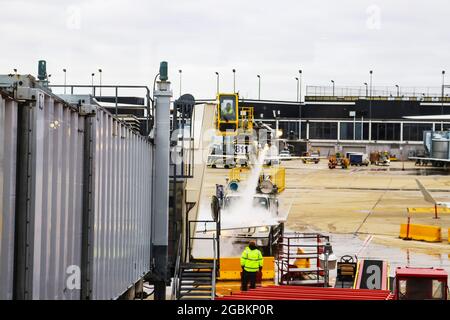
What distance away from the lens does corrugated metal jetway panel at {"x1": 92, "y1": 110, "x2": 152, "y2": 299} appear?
32.4 ft

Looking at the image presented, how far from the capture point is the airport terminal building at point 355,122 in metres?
126

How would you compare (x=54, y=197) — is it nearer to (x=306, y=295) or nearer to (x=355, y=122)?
(x=306, y=295)

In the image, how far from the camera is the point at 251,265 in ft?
64.6

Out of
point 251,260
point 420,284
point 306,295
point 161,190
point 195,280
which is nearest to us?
point 306,295

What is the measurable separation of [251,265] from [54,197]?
12364 millimetres

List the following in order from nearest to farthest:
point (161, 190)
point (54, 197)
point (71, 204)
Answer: point (54, 197), point (71, 204), point (161, 190)

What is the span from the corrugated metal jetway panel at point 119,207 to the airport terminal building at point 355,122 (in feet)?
363

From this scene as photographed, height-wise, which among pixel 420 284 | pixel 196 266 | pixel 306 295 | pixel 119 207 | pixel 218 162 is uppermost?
pixel 218 162

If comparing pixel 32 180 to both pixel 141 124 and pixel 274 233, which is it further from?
pixel 274 233

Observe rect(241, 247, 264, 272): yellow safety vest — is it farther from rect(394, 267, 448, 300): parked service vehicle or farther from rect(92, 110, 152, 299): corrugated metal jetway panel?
rect(92, 110, 152, 299): corrugated metal jetway panel

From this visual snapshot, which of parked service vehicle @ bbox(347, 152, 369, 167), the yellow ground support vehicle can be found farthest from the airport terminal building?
the yellow ground support vehicle

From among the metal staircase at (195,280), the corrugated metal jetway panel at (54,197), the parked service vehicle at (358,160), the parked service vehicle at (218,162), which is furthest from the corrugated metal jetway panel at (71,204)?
the parked service vehicle at (358,160)

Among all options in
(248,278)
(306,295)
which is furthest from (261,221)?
(306,295)
